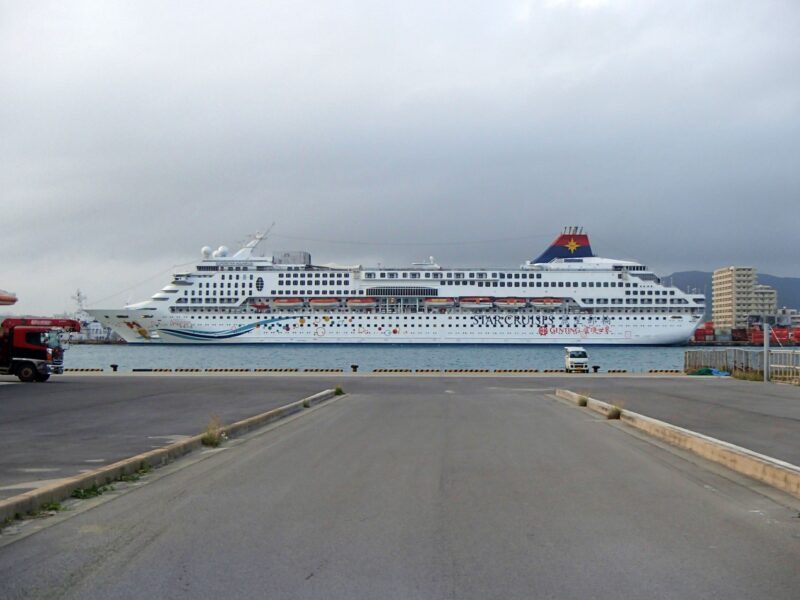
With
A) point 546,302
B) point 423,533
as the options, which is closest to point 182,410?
point 423,533

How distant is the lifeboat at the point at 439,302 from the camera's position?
82.4 meters

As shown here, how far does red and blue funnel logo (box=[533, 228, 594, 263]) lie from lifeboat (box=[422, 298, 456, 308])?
15.5m

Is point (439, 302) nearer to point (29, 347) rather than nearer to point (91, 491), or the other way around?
point (29, 347)

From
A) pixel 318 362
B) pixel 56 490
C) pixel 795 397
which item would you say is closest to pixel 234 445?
pixel 56 490

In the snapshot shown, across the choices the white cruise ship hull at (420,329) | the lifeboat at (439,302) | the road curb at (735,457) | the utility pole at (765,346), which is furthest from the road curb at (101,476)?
the lifeboat at (439,302)

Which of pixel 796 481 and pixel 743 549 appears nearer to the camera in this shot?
pixel 743 549

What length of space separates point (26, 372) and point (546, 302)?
64556 mm

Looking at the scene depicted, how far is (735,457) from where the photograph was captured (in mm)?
8969

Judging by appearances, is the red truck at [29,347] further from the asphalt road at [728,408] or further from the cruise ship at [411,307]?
the cruise ship at [411,307]

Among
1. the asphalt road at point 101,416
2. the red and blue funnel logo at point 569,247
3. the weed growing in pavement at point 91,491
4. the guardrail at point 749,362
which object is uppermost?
the red and blue funnel logo at point 569,247

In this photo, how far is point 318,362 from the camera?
61.1 metres

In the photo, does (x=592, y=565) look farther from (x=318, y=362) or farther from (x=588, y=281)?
(x=588, y=281)

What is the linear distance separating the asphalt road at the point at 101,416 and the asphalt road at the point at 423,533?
1.27 metres

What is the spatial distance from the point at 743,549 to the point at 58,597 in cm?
418
